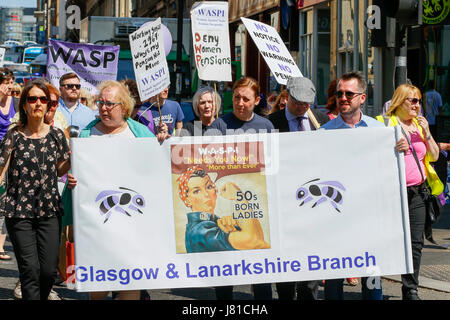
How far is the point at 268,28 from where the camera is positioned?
7688mm

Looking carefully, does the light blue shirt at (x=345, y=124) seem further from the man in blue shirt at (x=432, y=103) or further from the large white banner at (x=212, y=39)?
the man in blue shirt at (x=432, y=103)

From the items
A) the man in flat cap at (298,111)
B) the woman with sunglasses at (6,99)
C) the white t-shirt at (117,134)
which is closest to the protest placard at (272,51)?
the man in flat cap at (298,111)

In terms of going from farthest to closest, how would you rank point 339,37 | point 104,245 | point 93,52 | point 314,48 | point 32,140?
point 314,48
point 339,37
point 93,52
point 32,140
point 104,245

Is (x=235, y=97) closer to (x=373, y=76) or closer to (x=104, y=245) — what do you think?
(x=104, y=245)

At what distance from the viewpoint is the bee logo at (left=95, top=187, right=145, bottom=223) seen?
565 cm

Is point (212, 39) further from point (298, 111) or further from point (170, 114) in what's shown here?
point (298, 111)

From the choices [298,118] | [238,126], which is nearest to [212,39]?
[298,118]

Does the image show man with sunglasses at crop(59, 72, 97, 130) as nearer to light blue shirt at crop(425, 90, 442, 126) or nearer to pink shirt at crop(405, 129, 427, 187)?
Result: pink shirt at crop(405, 129, 427, 187)

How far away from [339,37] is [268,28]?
14520mm

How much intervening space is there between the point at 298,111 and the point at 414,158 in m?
0.96

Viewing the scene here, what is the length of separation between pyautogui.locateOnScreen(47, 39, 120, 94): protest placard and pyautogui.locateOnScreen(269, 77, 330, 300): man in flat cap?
542 centimetres

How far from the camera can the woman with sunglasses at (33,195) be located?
236 inches

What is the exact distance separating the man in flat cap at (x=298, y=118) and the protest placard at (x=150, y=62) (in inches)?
35.8
